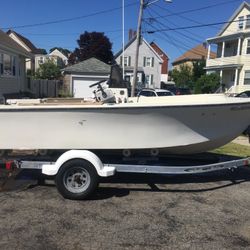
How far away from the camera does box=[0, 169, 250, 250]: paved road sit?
14.3 feet

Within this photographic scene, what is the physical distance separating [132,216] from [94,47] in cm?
6264

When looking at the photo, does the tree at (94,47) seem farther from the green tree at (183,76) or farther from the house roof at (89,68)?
the house roof at (89,68)

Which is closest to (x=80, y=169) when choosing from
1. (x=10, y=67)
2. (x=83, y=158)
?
(x=83, y=158)

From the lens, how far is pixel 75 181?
577 centimetres

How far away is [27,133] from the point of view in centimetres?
588

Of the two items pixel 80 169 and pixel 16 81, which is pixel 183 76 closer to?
pixel 16 81

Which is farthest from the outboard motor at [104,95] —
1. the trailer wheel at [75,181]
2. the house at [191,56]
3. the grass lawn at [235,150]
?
the house at [191,56]

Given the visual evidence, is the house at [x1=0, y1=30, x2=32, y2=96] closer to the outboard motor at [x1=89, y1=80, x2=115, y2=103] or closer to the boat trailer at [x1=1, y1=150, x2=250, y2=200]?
the outboard motor at [x1=89, y1=80, x2=115, y2=103]

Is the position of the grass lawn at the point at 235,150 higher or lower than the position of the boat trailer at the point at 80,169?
lower

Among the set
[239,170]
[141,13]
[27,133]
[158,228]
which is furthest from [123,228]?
[141,13]

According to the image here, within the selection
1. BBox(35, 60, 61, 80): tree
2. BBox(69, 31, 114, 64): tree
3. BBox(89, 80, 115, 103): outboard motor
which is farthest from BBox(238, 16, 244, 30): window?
BBox(89, 80, 115, 103): outboard motor

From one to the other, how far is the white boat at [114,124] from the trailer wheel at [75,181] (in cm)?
36

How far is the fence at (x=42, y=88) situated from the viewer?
2968cm

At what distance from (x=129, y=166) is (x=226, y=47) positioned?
41.0 metres
